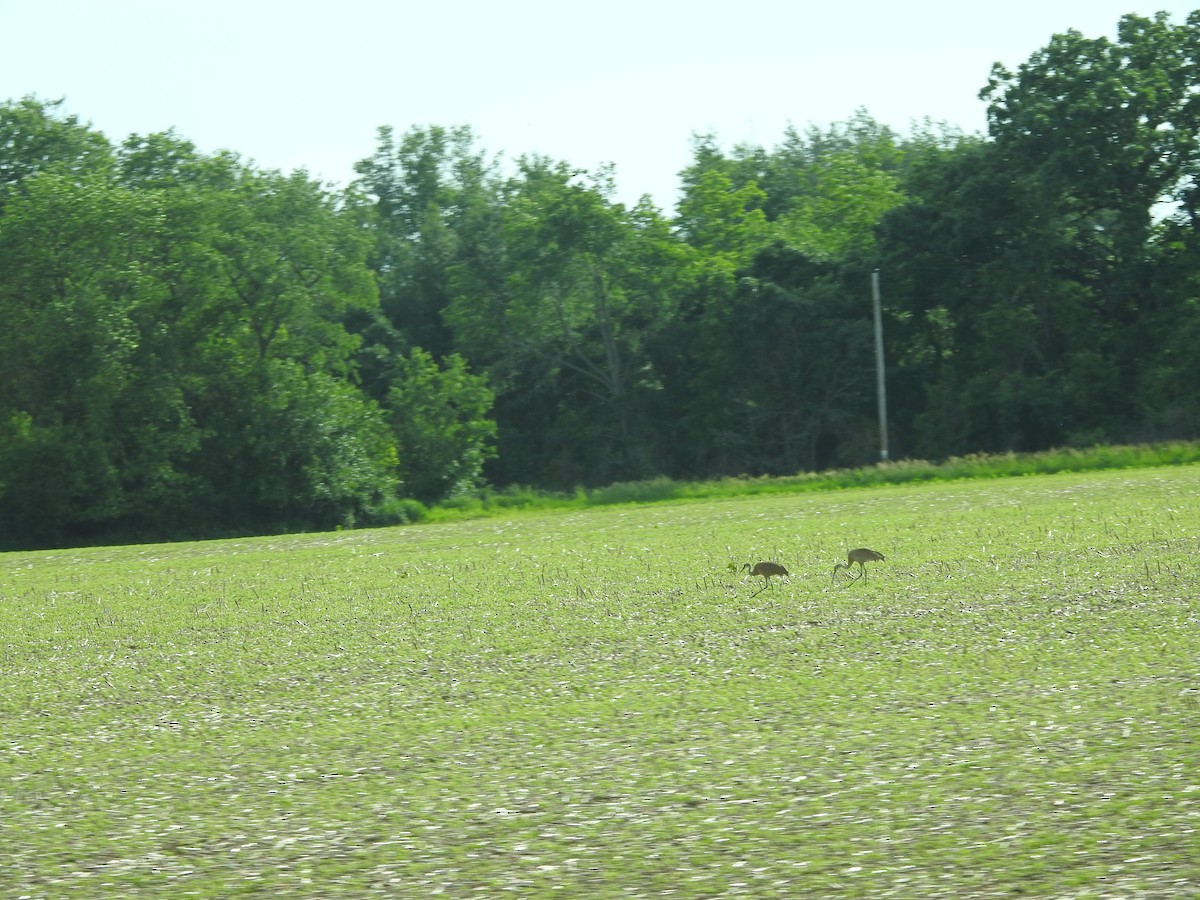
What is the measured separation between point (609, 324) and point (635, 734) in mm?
59474

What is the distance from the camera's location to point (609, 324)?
67.9 metres

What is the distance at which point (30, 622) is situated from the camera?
18125 millimetres

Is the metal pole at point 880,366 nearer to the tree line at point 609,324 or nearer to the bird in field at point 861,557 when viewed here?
the tree line at point 609,324

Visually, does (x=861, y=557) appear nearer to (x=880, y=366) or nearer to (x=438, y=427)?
(x=880, y=366)

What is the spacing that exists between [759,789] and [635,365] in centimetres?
6070

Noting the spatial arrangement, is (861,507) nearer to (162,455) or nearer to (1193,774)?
(1193,774)

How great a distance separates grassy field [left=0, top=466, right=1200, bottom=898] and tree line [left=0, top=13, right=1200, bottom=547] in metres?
32.4

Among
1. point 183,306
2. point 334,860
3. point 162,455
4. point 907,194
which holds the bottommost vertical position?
point 334,860

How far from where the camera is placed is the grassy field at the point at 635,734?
6.11 meters

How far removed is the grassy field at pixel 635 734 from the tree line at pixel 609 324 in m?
32.4

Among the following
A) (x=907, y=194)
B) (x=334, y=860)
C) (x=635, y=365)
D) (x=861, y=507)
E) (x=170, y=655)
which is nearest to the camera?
(x=334, y=860)

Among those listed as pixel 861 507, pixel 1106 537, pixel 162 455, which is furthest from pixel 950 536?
pixel 162 455

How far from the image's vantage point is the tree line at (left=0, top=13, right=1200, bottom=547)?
49500 millimetres

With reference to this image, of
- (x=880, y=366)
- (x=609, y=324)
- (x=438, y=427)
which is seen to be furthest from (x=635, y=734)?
(x=609, y=324)
